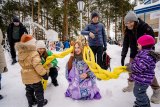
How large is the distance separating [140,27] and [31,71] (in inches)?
78.4

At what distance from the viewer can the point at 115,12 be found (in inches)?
1184

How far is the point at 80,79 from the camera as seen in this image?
13.4 ft

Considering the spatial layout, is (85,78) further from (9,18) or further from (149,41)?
(9,18)

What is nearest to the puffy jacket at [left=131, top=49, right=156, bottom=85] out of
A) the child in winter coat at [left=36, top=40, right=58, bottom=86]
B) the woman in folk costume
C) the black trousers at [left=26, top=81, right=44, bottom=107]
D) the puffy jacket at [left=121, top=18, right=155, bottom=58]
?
the puffy jacket at [left=121, top=18, right=155, bottom=58]

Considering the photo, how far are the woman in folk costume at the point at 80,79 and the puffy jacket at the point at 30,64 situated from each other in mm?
730

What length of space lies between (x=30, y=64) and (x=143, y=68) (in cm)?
176

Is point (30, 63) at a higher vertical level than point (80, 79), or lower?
higher

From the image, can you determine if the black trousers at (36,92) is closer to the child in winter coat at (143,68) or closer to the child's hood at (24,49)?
the child's hood at (24,49)

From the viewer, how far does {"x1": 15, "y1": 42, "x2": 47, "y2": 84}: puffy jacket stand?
138 inches

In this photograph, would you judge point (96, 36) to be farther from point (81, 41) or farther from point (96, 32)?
point (81, 41)

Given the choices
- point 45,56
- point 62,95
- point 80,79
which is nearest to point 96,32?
point 45,56

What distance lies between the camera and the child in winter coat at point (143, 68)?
3.17m

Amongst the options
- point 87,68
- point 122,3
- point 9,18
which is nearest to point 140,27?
point 87,68

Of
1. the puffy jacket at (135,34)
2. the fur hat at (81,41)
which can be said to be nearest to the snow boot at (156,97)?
the puffy jacket at (135,34)
